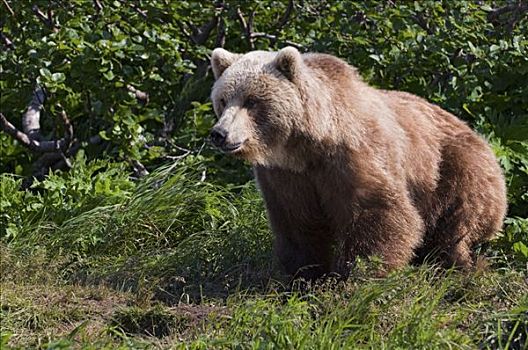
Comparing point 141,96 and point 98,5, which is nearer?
point 98,5

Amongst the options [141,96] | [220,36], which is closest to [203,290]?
[141,96]

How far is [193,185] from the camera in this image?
22.5 ft

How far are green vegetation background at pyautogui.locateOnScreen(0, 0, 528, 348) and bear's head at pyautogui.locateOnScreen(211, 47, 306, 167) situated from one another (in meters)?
0.73

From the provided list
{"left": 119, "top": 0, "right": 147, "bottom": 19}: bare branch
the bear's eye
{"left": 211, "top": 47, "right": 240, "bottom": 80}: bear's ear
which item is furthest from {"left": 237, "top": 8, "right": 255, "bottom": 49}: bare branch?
the bear's eye

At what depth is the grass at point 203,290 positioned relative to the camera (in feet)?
14.4

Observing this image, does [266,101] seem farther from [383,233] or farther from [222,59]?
[383,233]

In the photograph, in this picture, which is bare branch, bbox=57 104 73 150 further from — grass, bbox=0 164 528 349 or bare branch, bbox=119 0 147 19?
grass, bbox=0 164 528 349

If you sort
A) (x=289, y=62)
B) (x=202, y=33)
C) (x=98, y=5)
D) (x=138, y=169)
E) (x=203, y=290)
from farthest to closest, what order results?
(x=202, y=33)
(x=98, y=5)
(x=138, y=169)
(x=203, y=290)
(x=289, y=62)

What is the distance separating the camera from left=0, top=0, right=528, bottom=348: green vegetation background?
4652 millimetres

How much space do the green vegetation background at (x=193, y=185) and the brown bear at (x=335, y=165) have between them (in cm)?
26

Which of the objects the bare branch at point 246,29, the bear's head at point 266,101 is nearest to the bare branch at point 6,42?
the bare branch at point 246,29

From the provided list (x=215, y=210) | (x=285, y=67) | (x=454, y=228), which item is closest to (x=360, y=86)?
(x=285, y=67)

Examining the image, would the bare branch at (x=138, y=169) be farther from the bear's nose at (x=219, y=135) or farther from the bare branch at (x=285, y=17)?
the bear's nose at (x=219, y=135)

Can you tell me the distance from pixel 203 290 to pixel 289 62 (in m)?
1.44
